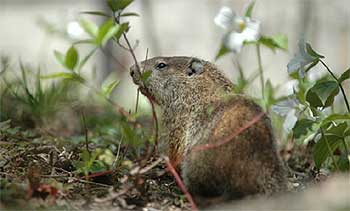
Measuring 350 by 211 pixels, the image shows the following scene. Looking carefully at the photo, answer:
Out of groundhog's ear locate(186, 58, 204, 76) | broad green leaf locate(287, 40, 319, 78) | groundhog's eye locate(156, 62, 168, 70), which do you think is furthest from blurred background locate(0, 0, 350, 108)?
broad green leaf locate(287, 40, 319, 78)

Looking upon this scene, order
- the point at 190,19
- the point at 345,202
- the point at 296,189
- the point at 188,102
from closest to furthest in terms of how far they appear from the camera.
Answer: the point at 345,202 < the point at 296,189 < the point at 188,102 < the point at 190,19

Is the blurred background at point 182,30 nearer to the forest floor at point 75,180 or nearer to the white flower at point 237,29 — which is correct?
the white flower at point 237,29

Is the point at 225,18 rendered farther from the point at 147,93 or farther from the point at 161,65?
the point at 147,93

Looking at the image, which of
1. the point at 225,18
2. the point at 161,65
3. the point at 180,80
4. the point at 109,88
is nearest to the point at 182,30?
the point at 225,18

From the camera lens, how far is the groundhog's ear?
3.56 meters

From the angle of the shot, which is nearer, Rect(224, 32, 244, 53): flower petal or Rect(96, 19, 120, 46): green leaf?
Rect(96, 19, 120, 46): green leaf

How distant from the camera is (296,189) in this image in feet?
9.80

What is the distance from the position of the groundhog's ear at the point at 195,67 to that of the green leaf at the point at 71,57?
2.78 feet

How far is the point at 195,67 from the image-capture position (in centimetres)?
358

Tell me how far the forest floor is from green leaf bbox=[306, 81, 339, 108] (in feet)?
1.17

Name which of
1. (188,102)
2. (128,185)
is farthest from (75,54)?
(188,102)

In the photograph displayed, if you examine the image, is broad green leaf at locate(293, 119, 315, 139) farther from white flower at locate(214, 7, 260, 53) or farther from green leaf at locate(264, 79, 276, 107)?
green leaf at locate(264, 79, 276, 107)

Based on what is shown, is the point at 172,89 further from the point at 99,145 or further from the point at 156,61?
the point at 99,145

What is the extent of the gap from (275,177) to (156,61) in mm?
1206
